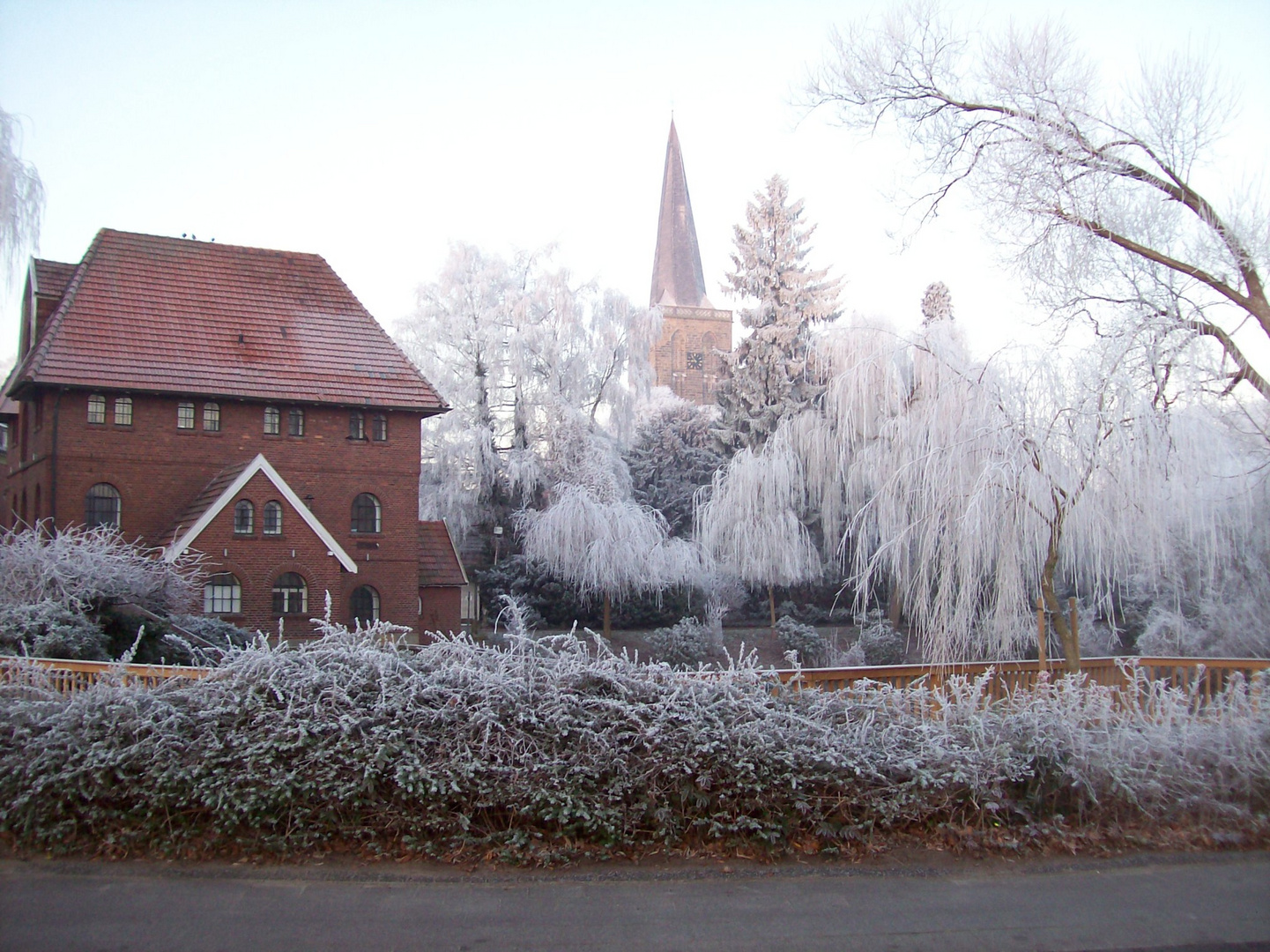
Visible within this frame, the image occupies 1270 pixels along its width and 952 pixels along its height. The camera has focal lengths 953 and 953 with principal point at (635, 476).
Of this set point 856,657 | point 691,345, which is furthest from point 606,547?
point 691,345

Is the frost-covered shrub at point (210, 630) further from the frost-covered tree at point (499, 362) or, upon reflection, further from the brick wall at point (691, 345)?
the brick wall at point (691, 345)

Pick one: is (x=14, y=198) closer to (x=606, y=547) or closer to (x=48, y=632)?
(x=48, y=632)

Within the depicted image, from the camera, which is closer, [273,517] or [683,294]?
[273,517]

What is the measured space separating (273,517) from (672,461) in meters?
17.2

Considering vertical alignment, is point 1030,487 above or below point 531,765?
above

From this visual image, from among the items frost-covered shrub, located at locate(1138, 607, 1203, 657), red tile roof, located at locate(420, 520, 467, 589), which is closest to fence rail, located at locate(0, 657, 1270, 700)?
frost-covered shrub, located at locate(1138, 607, 1203, 657)

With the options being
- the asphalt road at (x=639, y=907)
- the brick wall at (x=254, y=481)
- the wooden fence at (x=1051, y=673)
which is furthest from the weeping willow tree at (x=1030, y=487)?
the brick wall at (x=254, y=481)

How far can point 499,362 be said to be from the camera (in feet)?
109

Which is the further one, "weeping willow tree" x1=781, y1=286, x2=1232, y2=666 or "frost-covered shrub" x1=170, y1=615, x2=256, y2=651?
"frost-covered shrub" x1=170, y1=615, x2=256, y2=651

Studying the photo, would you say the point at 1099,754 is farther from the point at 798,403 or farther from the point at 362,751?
the point at 798,403

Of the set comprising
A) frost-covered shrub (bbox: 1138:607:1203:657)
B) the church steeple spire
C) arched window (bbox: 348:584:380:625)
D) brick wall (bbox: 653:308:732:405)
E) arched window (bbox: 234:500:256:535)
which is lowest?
frost-covered shrub (bbox: 1138:607:1203:657)

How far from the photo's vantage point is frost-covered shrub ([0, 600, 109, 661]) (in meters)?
11.1

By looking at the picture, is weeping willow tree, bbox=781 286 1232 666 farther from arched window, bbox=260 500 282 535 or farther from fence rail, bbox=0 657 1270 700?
arched window, bbox=260 500 282 535

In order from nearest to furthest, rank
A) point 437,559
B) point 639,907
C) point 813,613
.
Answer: point 639,907 → point 437,559 → point 813,613
